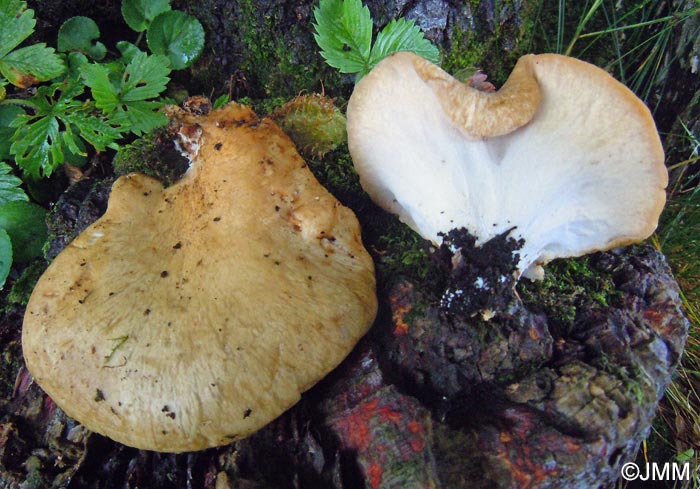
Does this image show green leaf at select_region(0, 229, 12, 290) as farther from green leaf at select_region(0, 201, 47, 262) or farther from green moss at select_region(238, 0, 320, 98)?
green moss at select_region(238, 0, 320, 98)

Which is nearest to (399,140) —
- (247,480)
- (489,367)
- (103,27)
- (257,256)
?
(257,256)

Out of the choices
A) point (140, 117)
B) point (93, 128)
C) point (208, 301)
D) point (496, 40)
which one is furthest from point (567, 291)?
point (93, 128)

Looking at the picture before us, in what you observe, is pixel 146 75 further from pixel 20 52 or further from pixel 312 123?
pixel 312 123

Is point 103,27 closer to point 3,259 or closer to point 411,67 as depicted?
point 3,259

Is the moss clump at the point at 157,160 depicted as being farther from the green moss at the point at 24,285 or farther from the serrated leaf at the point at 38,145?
the green moss at the point at 24,285

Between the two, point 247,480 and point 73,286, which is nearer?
point 247,480

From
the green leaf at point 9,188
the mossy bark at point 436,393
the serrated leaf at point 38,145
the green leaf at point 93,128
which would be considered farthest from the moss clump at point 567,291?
the green leaf at point 9,188

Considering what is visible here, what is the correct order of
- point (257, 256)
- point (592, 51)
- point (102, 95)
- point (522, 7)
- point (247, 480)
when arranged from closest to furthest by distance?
point (247, 480), point (257, 256), point (102, 95), point (522, 7), point (592, 51)

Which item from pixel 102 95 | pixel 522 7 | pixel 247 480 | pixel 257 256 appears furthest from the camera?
pixel 522 7
